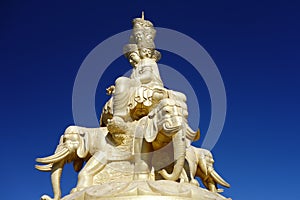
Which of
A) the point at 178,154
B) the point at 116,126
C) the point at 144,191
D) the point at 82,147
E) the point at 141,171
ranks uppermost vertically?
the point at 116,126

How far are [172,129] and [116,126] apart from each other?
1.49 meters

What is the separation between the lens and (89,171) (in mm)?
8039

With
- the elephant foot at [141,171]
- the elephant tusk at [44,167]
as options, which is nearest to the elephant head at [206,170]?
the elephant foot at [141,171]

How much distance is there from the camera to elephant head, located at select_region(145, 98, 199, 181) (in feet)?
23.7

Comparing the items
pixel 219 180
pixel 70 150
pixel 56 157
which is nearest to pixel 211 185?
pixel 219 180

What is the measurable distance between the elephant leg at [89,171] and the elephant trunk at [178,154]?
1435 mm

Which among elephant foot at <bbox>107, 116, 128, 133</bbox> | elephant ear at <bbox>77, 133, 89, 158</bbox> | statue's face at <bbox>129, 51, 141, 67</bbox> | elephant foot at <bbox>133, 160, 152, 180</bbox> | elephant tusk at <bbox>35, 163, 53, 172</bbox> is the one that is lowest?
elephant foot at <bbox>133, 160, 152, 180</bbox>

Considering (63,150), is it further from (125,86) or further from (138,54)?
(138,54)

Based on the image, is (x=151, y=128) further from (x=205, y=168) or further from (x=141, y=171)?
(x=205, y=168)

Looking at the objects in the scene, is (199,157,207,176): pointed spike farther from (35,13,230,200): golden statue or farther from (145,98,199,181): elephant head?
(145,98,199,181): elephant head

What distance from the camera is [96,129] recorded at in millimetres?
8766

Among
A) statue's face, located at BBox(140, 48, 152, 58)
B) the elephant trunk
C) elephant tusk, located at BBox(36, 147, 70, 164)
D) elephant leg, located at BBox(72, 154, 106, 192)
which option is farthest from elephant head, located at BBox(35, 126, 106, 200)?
statue's face, located at BBox(140, 48, 152, 58)

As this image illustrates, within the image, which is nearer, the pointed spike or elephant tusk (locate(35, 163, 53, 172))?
elephant tusk (locate(35, 163, 53, 172))

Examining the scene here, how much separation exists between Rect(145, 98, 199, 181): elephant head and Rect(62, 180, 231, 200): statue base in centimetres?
32
